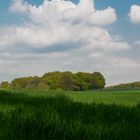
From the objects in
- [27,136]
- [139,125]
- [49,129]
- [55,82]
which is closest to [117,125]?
[139,125]

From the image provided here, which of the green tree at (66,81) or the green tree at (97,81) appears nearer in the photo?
the green tree at (66,81)

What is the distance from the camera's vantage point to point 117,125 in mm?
8539

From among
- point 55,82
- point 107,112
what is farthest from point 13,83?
point 107,112

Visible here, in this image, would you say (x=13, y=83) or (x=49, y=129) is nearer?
(x=49, y=129)

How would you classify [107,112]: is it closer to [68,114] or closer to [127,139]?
[68,114]

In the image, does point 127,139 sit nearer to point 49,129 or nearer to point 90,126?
point 90,126

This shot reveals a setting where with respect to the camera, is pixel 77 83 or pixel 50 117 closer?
pixel 50 117

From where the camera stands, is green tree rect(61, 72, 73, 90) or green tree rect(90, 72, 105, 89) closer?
green tree rect(61, 72, 73, 90)

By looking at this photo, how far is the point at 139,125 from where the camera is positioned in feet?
30.0

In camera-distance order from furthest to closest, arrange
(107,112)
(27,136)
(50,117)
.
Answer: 1. (107,112)
2. (50,117)
3. (27,136)

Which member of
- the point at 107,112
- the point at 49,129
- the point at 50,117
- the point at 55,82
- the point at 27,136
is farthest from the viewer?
the point at 55,82

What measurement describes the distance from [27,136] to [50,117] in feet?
4.36

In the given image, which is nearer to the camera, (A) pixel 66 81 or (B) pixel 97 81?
(A) pixel 66 81

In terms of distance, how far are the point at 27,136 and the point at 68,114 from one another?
2434 millimetres
